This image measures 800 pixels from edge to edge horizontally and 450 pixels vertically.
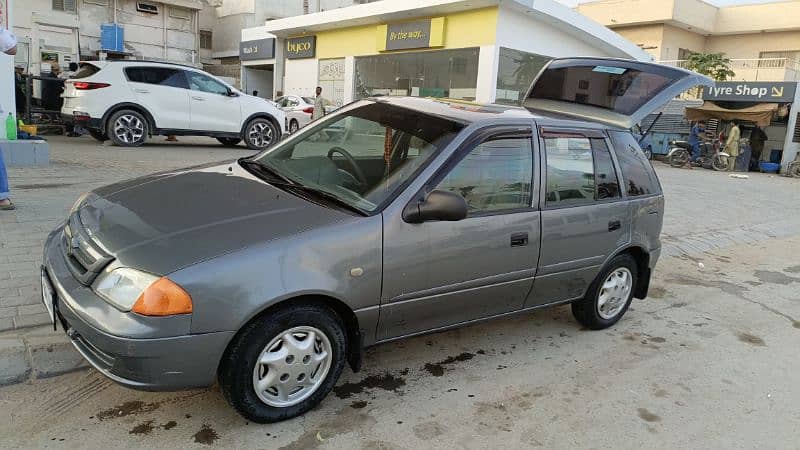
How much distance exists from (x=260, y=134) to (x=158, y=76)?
8.38 feet

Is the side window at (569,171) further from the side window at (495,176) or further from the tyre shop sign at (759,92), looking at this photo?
the tyre shop sign at (759,92)

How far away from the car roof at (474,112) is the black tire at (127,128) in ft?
31.9

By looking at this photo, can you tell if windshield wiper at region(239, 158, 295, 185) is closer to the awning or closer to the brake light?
the brake light

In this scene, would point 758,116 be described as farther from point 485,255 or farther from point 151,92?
point 485,255

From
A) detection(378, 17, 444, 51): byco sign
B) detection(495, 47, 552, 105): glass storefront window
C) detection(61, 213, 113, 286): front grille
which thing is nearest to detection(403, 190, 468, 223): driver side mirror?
detection(61, 213, 113, 286): front grille

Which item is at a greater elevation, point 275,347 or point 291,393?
point 275,347

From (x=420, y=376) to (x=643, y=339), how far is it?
196 centimetres

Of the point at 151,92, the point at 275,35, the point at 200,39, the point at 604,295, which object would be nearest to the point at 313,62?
the point at 275,35

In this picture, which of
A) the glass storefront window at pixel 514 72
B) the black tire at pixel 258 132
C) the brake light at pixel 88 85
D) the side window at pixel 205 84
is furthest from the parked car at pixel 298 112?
the brake light at pixel 88 85

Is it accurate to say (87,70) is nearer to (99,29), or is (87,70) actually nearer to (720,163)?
(720,163)

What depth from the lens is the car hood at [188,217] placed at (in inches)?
106

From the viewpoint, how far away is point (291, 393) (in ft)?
9.90

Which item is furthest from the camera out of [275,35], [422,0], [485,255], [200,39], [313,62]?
[200,39]

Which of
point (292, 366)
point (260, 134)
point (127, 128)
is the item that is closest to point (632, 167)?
point (292, 366)
